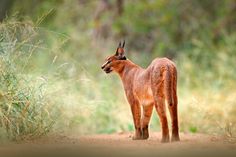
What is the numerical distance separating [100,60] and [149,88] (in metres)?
8.96

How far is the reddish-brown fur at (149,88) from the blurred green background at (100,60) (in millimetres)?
661

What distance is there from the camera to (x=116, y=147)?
799cm

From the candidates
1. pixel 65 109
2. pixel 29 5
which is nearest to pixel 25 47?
pixel 65 109

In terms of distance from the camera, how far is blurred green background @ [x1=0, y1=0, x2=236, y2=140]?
8.88m

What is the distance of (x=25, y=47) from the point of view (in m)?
9.43

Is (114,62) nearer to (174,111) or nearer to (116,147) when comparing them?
(174,111)

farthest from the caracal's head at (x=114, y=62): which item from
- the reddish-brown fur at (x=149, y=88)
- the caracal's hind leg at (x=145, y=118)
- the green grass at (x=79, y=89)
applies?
the caracal's hind leg at (x=145, y=118)

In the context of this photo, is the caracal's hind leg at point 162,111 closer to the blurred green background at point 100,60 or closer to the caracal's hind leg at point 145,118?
the caracal's hind leg at point 145,118

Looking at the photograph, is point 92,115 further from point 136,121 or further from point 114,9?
point 114,9

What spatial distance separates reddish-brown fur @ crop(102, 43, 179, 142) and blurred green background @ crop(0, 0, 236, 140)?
66cm

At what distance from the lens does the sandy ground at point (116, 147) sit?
24.0 feet

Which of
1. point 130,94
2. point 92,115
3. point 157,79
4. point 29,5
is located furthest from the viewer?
point 29,5

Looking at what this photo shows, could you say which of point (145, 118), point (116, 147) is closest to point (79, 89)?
point (145, 118)

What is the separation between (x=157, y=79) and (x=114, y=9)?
12.9 m
